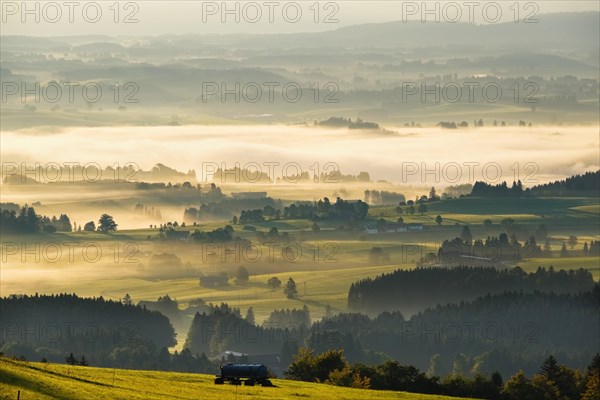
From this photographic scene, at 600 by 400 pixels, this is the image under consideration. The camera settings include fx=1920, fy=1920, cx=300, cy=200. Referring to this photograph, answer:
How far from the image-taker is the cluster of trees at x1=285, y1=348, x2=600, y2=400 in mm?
138250

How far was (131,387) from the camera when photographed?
102 metres

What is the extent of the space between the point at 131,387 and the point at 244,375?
1088 cm

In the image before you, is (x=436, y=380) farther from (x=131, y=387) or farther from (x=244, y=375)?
(x=131, y=387)

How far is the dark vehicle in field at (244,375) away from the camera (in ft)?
363

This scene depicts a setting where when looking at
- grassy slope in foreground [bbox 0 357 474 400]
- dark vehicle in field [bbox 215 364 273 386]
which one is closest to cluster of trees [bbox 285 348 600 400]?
grassy slope in foreground [bbox 0 357 474 400]

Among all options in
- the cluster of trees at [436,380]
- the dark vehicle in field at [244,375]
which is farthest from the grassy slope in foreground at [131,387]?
the cluster of trees at [436,380]

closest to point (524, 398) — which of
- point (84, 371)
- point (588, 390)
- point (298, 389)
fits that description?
point (588, 390)

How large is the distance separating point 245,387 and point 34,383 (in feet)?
61.1

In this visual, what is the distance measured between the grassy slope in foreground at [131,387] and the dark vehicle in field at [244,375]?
902 mm

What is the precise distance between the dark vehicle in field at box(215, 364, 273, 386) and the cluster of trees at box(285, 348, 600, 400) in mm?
23718

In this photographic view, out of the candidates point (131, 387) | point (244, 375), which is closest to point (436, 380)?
point (244, 375)

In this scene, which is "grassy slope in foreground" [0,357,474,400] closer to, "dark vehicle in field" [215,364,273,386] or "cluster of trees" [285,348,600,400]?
"dark vehicle in field" [215,364,273,386]

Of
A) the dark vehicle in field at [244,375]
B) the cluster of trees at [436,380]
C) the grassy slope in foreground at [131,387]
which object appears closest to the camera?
the grassy slope in foreground at [131,387]

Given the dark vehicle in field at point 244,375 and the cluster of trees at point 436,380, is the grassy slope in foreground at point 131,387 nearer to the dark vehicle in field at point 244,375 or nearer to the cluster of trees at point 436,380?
the dark vehicle in field at point 244,375
